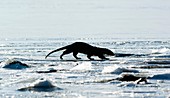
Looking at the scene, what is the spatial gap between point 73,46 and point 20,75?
8.91 meters

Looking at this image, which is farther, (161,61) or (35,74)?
(161,61)

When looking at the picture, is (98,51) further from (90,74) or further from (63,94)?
(63,94)

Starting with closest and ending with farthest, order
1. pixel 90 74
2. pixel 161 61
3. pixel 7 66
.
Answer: pixel 90 74, pixel 7 66, pixel 161 61

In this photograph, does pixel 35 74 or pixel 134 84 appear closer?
pixel 134 84

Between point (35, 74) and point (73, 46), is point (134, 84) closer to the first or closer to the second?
point (35, 74)

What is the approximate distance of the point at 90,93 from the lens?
51.6 feet

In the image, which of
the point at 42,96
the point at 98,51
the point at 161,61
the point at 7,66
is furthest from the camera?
the point at 98,51

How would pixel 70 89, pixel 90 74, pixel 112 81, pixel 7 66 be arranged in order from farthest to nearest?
pixel 7 66 < pixel 90 74 < pixel 112 81 < pixel 70 89

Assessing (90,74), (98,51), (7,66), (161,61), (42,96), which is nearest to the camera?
(42,96)

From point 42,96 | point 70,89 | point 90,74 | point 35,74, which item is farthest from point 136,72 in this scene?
point 42,96

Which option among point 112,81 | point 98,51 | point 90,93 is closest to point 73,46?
point 98,51

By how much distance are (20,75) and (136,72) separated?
3756 millimetres

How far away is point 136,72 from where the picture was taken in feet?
70.0

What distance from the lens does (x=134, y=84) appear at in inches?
668
